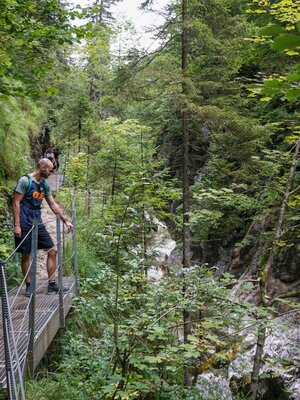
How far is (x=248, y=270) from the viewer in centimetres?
1068

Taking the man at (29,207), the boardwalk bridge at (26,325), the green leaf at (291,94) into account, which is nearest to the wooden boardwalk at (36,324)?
the boardwalk bridge at (26,325)

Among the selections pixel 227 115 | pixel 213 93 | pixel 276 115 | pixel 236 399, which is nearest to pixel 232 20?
pixel 213 93

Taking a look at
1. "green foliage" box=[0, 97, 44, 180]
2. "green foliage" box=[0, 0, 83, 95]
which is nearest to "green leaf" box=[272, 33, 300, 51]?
"green foliage" box=[0, 0, 83, 95]

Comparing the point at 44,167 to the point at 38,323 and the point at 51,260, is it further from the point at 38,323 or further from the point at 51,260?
the point at 38,323

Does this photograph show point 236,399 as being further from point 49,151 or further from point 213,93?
point 49,151

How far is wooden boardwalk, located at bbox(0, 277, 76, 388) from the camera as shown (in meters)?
4.01

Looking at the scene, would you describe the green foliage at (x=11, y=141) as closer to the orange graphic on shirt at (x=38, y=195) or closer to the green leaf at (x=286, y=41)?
the orange graphic on shirt at (x=38, y=195)

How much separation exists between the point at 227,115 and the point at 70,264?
5150 mm

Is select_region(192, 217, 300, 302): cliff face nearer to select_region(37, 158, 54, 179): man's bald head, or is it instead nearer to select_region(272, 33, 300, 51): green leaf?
select_region(37, 158, 54, 179): man's bald head

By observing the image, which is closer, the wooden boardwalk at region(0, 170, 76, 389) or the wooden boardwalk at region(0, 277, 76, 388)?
the wooden boardwalk at region(0, 170, 76, 389)

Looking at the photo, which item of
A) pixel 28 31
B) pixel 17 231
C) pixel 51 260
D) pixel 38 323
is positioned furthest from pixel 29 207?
pixel 28 31

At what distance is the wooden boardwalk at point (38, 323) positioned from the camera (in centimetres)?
401

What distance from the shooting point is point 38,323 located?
4.67m

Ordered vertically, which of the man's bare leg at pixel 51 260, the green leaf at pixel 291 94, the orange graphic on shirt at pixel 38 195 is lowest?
the man's bare leg at pixel 51 260
